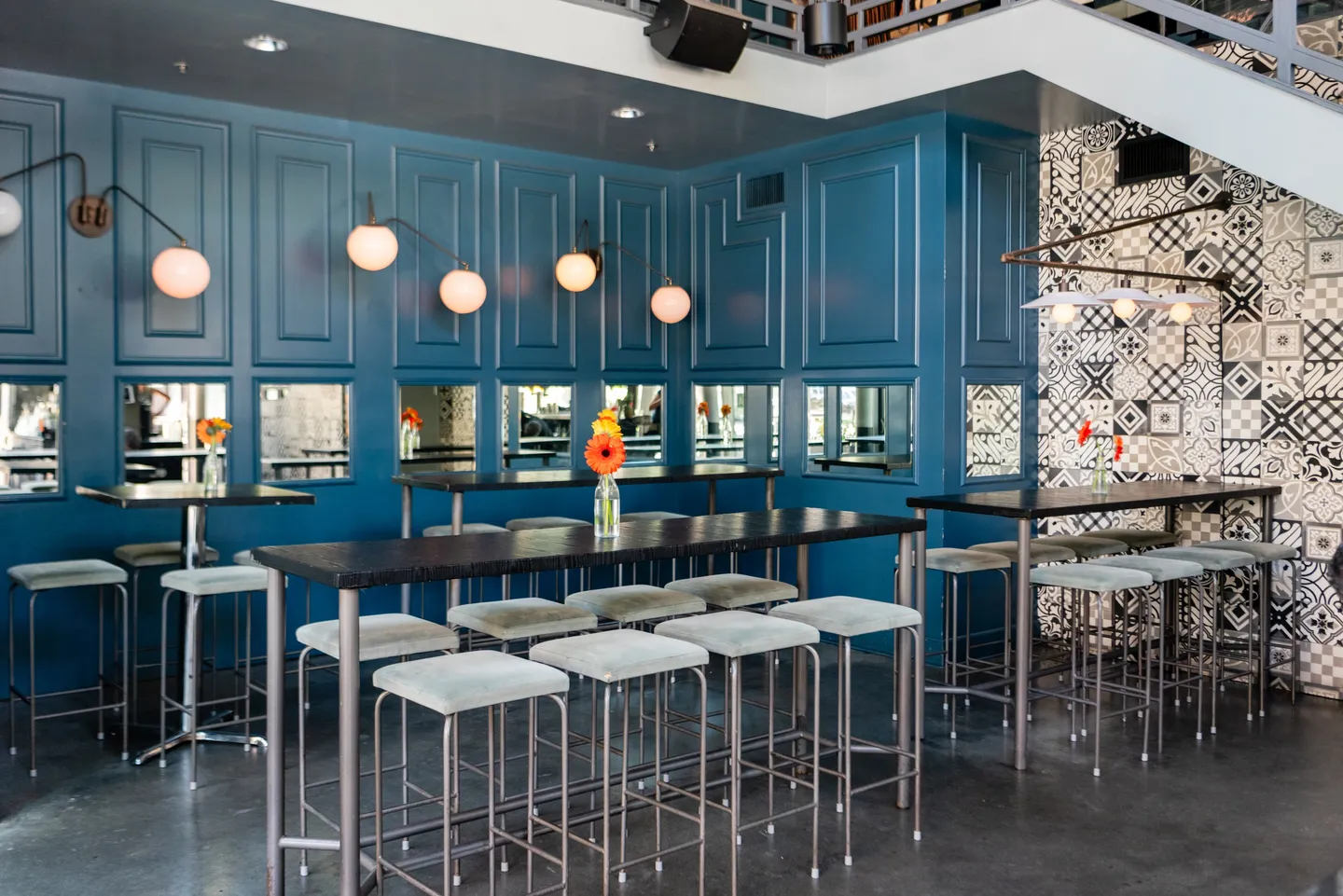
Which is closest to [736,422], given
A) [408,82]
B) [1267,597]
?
[408,82]

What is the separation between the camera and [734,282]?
23.3 feet

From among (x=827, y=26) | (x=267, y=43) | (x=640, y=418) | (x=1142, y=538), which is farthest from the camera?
(x=640, y=418)

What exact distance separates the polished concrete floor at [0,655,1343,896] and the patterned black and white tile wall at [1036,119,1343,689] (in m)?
1.15

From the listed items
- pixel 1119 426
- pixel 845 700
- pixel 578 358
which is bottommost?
pixel 845 700

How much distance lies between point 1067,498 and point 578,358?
326 centimetres

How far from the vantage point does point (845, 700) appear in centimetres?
344

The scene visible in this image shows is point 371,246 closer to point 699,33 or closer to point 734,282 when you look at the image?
point 699,33

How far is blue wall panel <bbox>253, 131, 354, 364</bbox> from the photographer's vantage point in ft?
19.0

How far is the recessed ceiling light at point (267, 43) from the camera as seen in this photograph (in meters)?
4.66

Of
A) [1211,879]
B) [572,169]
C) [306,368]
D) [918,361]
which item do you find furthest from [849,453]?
[1211,879]

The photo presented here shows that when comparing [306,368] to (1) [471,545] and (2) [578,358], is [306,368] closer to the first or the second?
(2) [578,358]

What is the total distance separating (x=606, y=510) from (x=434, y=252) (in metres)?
3.36

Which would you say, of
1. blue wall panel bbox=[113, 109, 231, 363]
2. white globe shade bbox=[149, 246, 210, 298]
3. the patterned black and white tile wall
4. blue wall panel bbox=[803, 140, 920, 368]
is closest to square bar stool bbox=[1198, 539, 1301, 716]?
the patterned black and white tile wall

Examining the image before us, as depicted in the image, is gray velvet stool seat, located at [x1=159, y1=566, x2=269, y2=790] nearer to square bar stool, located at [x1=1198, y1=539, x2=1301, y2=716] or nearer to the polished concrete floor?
the polished concrete floor
